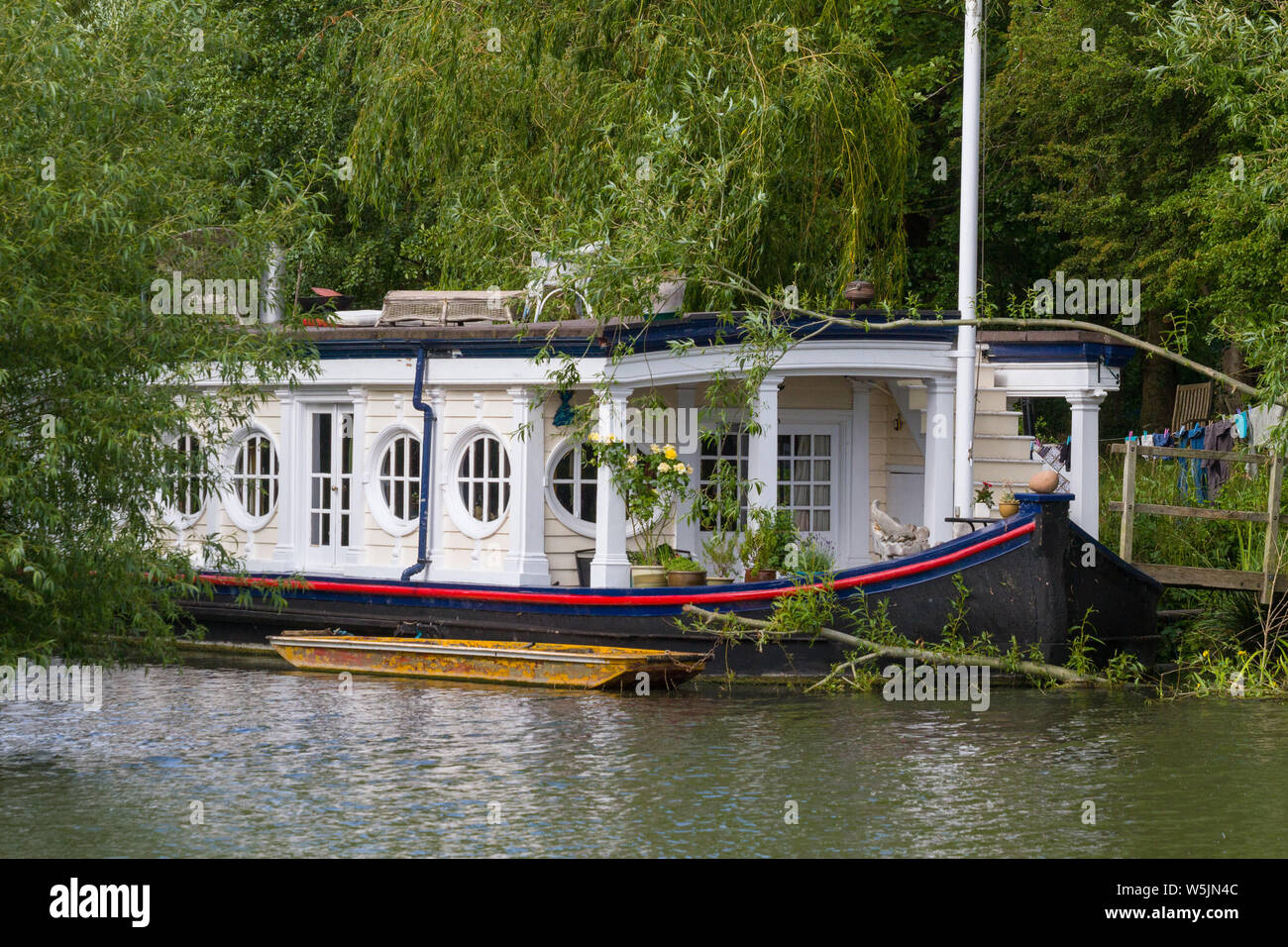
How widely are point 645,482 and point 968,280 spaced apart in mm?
Answer: 3452

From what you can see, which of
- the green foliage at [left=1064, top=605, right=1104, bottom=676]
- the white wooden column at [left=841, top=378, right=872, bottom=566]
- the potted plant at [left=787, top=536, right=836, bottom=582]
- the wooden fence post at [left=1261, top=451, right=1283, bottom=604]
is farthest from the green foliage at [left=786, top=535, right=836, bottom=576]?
the wooden fence post at [left=1261, top=451, right=1283, bottom=604]

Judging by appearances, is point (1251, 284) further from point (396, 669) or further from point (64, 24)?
point (64, 24)

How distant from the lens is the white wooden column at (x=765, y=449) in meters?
16.1

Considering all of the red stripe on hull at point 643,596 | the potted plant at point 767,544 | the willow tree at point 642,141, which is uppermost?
the willow tree at point 642,141

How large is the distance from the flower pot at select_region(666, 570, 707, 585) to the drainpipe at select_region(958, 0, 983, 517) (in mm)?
2445

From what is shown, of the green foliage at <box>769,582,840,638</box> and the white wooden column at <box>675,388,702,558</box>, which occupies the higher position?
the white wooden column at <box>675,388,702,558</box>

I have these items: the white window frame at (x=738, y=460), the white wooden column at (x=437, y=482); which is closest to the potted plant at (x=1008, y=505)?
the white window frame at (x=738, y=460)

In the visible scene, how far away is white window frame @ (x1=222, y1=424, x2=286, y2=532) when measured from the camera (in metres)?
18.6

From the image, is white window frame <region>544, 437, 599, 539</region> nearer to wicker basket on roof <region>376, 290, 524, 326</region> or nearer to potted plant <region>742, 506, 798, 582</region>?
wicker basket on roof <region>376, 290, 524, 326</region>

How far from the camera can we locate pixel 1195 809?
1083cm

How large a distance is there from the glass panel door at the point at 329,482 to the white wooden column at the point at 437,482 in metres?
1.09

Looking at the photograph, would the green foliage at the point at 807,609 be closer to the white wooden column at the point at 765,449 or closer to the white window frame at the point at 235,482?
the white wooden column at the point at 765,449

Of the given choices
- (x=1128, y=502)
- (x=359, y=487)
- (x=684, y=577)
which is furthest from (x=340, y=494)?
(x=1128, y=502)
